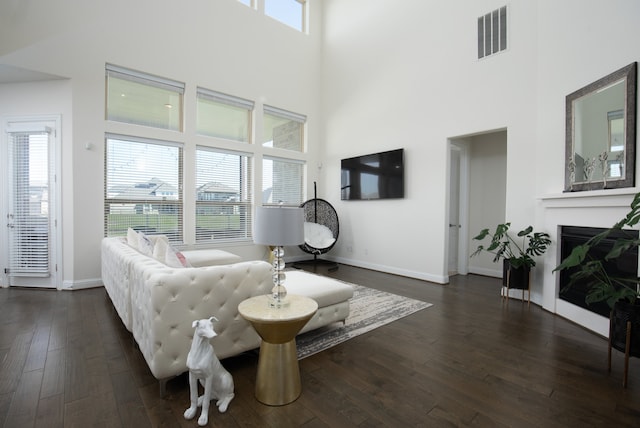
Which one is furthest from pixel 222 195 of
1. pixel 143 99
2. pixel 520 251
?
pixel 520 251

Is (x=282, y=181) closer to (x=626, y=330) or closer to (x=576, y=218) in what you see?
(x=576, y=218)

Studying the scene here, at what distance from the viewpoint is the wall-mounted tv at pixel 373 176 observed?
16.8 ft

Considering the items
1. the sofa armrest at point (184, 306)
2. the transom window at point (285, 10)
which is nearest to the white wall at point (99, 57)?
the transom window at point (285, 10)

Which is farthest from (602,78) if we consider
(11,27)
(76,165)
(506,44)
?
(11,27)

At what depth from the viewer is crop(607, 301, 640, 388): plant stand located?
1916 mm

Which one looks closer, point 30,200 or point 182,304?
point 182,304

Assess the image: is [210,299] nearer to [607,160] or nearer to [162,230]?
[162,230]

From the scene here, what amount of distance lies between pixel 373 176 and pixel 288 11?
Result: 4.14 metres

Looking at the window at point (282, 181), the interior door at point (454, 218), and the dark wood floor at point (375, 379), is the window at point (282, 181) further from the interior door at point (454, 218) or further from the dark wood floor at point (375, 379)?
the dark wood floor at point (375, 379)

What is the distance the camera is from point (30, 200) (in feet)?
13.4

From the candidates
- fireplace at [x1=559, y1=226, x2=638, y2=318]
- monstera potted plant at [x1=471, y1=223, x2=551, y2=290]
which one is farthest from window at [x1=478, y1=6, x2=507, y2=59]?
fireplace at [x1=559, y1=226, x2=638, y2=318]

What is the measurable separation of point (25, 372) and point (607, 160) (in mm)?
5077

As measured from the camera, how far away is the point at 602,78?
282 cm

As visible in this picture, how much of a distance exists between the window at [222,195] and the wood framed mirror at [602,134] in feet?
16.0
